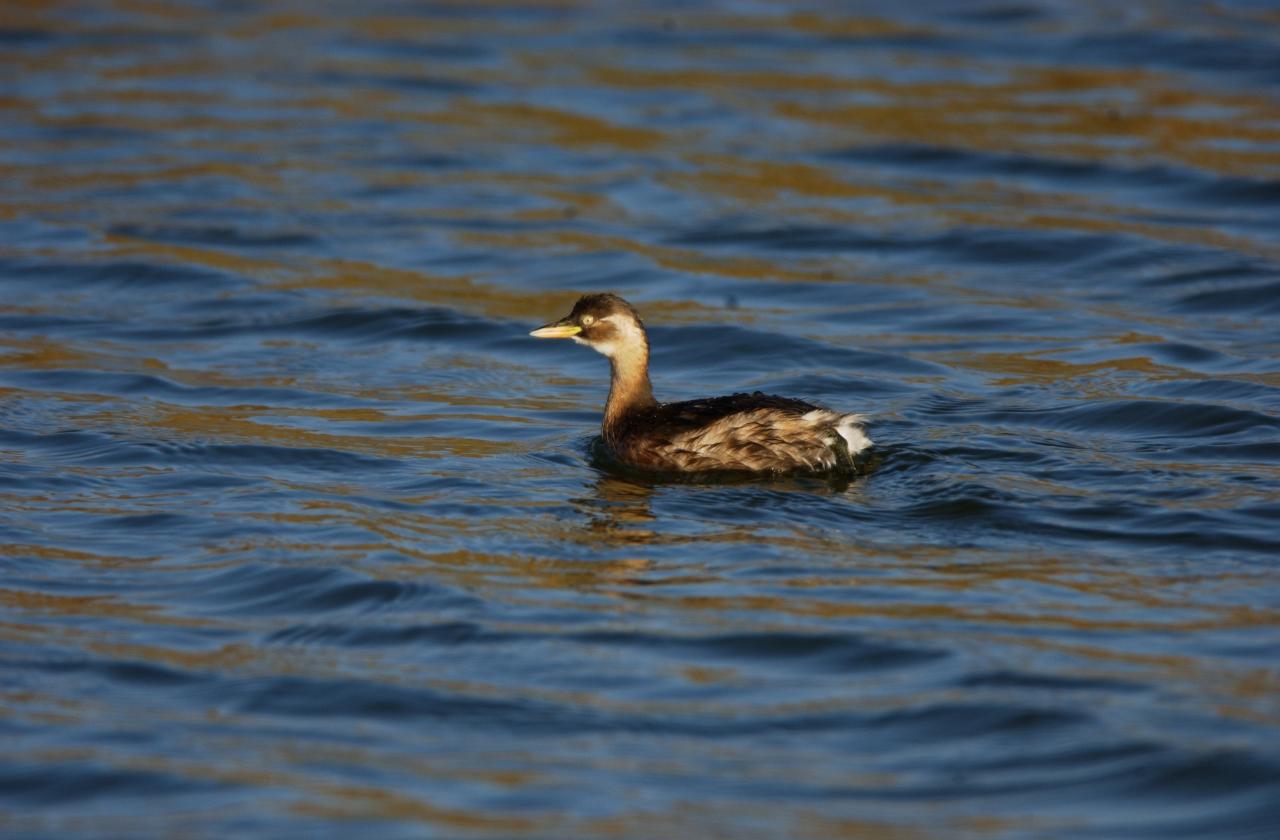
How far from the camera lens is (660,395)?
12695 millimetres

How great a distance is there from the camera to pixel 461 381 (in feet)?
42.0

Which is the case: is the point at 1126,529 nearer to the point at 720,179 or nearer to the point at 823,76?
the point at 720,179

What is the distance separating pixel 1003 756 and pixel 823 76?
15.1 metres

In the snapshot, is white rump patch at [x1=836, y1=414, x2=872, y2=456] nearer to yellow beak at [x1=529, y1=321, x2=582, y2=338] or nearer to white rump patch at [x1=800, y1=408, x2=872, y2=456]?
white rump patch at [x1=800, y1=408, x2=872, y2=456]

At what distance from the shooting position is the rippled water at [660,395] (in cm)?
686

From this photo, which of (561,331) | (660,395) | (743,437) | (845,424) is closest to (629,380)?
(561,331)

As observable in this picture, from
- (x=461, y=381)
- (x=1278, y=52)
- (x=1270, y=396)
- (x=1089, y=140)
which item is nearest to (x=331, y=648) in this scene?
(x=461, y=381)

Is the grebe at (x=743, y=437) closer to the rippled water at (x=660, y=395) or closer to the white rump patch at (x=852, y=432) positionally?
the white rump patch at (x=852, y=432)

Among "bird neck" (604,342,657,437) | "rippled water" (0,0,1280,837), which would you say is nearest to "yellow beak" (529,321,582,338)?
"bird neck" (604,342,657,437)

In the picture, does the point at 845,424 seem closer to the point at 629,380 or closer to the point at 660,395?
the point at 629,380

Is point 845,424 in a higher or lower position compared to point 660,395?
higher

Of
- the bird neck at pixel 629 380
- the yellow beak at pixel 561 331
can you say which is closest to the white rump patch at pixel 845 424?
the bird neck at pixel 629 380

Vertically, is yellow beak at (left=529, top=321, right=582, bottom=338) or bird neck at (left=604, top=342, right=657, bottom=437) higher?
yellow beak at (left=529, top=321, right=582, bottom=338)

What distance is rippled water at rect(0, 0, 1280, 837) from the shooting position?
22.5 feet
